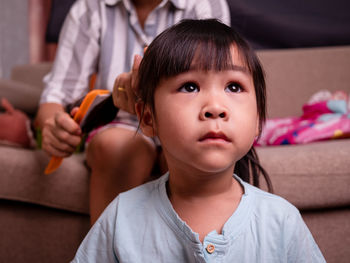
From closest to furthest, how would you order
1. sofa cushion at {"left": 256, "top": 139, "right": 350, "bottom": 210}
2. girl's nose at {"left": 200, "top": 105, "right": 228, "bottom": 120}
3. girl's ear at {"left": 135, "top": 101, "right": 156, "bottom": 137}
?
girl's nose at {"left": 200, "top": 105, "right": 228, "bottom": 120}, girl's ear at {"left": 135, "top": 101, "right": 156, "bottom": 137}, sofa cushion at {"left": 256, "top": 139, "right": 350, "bottom": 210}

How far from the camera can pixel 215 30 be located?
25.0 inches

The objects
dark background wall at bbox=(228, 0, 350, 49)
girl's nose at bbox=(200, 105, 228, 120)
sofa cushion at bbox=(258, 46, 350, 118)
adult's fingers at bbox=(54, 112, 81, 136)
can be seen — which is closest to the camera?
girl's nose at bbox=(200, 105, 228, 120)

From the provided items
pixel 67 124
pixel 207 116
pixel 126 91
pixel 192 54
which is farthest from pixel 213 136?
pixel 67 124

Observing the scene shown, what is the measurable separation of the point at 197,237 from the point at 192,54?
11.5 inches

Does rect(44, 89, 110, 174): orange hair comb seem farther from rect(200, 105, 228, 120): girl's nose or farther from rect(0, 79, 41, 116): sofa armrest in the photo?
rect(0, 79, 41, 116): sofa armrest

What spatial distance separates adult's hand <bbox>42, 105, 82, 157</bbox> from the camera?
0.80 m

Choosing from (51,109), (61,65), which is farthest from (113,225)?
(61,65)

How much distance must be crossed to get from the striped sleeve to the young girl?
53cm

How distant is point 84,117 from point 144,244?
0.30 metres

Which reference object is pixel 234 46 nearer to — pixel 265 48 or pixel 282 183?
pixel 282 183

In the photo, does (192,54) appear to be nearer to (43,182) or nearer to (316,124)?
(43,182)

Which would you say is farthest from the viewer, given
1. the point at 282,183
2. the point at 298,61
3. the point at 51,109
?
the point at 298,61

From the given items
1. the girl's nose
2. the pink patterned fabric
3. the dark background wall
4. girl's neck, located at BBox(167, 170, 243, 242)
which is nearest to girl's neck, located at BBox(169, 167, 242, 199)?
girl's neck, located at BBox(167, 170, 243, 242)

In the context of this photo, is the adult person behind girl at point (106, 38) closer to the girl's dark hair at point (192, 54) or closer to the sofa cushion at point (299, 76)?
the girl's dark hair at point (192, 54)
